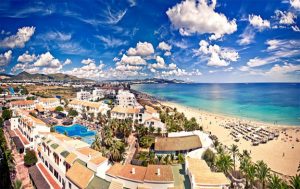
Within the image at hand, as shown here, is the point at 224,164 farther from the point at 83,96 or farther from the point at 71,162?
the point at 83,96

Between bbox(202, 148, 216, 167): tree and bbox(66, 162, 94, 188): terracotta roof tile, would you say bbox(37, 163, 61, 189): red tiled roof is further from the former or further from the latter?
bbox(202, 148, 216, 167): tree

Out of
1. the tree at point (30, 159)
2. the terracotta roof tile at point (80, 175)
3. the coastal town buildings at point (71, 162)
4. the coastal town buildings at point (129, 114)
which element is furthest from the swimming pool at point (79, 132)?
the terracotta roof tile at point (80, 175)

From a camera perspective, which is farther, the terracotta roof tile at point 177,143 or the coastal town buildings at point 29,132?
the coastal town buildings at point 29,132

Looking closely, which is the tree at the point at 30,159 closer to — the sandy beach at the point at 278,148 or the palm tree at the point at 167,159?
the palm tree at the point at 167,159

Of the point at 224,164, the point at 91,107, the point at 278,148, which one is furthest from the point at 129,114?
the point at 278,148

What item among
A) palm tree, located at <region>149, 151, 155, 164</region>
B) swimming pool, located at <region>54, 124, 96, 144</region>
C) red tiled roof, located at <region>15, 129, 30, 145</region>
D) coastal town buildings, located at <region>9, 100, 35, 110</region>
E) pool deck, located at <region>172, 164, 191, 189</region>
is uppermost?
coastal town buildings, located at <region>9, 100, 35, 110</region>

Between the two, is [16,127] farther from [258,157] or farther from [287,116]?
[287,116]

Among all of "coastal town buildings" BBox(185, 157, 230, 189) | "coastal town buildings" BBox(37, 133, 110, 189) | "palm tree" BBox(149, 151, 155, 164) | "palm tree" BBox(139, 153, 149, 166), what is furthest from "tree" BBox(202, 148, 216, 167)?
"coastal town buildings" BBox(37, 133, 110, 189)

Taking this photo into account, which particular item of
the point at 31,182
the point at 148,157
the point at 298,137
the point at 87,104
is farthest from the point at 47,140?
the point at 298,137
